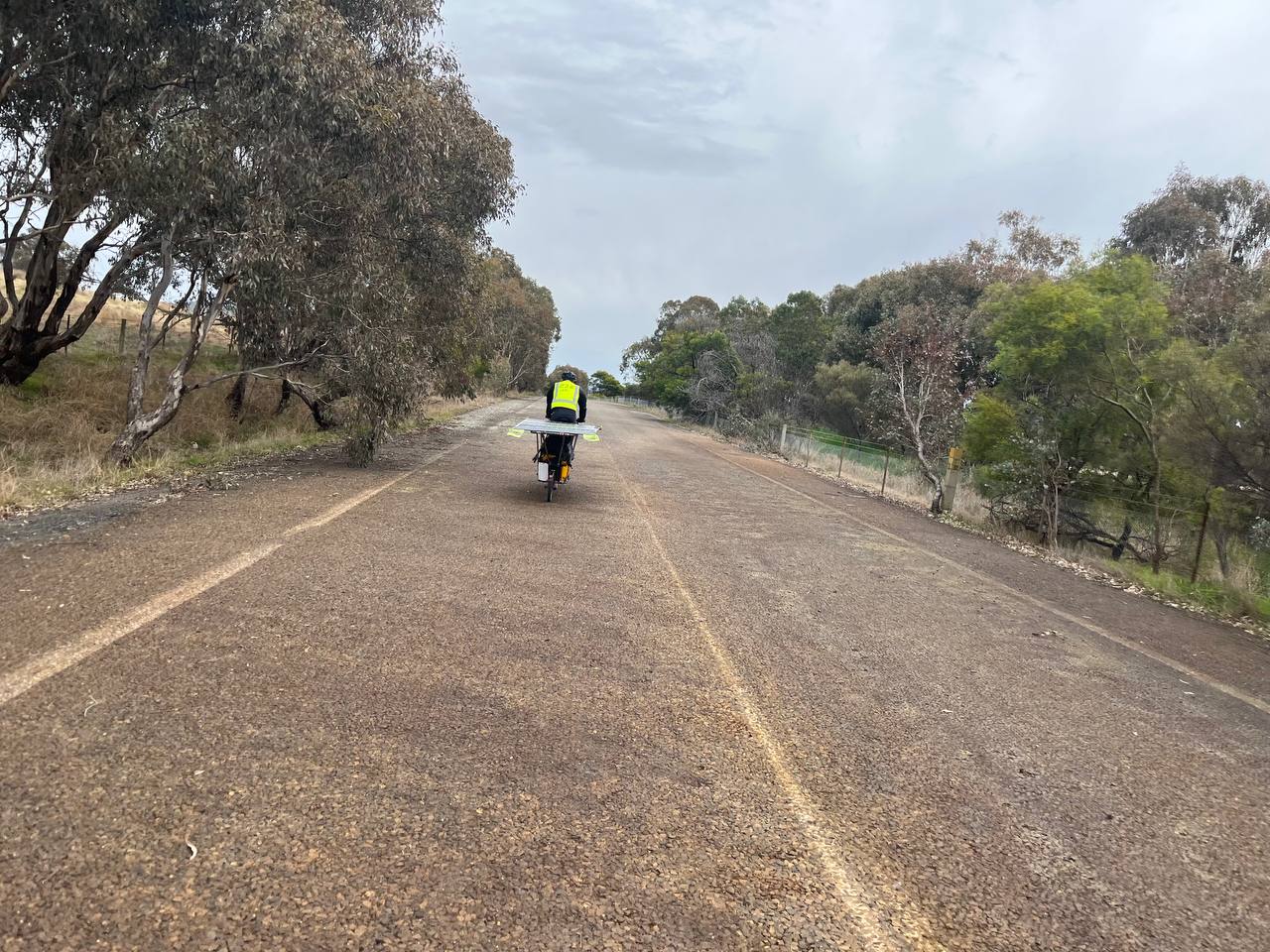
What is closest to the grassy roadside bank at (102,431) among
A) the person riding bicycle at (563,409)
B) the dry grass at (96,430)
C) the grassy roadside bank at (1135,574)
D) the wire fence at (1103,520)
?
the dry grass at (96,430)

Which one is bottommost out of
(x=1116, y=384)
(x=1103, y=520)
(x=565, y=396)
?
(x=1103, y=520)

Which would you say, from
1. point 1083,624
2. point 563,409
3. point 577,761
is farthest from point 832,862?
point 563,409

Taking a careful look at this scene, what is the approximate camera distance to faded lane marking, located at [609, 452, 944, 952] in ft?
7.86

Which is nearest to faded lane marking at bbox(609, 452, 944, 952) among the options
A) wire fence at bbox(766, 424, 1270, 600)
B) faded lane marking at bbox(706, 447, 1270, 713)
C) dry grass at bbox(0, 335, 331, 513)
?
faded lane marking at bbox(706, 447, 1270, 713)

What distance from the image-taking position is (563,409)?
10172 millimetres

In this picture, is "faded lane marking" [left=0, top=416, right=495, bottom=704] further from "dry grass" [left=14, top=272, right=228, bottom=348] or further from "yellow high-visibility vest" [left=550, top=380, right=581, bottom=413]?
"dry grass" [left=14, top=272, right=228, bottom=348]

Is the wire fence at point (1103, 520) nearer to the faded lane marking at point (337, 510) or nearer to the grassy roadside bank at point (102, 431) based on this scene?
the faded lane marking at point (337, 510)

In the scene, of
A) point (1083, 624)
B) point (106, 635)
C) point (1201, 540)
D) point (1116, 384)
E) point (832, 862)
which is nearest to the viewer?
point (832, 862)

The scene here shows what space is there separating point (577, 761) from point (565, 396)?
290 inches

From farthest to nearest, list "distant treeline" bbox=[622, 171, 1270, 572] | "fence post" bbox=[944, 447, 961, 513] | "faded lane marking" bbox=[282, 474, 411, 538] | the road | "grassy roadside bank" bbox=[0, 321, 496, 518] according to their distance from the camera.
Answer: "fence post" bbox=[944, 447, 961, 513] < "distant treeline" bbox=[622, 171, 1270, 572] < "grassy roadside bank" bbox=[0, 321, 496, 518] < "faded lane marking" bbox=[282, 474, 411, 538] < the road

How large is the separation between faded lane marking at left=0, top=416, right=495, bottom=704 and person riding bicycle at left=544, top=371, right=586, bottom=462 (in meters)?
3.92

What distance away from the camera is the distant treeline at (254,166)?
9.43m

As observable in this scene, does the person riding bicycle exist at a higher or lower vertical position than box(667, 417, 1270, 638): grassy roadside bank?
higher

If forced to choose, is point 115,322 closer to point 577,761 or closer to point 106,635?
point 106,635
